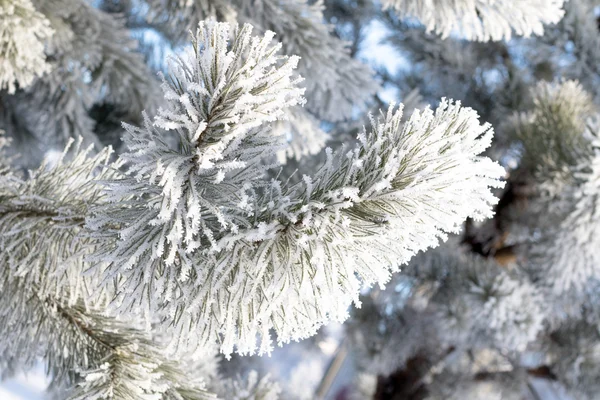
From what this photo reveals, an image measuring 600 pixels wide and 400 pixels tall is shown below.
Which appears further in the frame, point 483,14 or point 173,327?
point 483,14

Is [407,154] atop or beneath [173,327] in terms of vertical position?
atop

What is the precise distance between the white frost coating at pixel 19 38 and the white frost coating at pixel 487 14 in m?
0.29

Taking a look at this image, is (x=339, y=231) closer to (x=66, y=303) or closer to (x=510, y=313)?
(x=66, y=303)

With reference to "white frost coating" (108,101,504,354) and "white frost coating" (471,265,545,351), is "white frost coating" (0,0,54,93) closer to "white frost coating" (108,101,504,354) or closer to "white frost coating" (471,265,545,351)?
"white frost coating" (108,101,504,354)

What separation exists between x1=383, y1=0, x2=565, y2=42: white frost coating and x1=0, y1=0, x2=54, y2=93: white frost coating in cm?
29

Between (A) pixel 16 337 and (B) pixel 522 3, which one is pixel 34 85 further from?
(B) pixel 522 3

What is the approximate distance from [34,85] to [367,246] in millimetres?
427

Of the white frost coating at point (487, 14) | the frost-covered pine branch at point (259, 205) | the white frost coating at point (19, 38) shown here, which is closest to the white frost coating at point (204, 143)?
the frost-covered pine branch at point (259, 205)

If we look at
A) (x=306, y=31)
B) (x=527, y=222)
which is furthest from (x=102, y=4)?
(x=527, y=222)

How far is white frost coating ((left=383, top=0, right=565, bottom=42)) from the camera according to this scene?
1.44 ft

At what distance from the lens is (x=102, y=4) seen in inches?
31.6

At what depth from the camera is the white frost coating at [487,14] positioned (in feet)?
1.44

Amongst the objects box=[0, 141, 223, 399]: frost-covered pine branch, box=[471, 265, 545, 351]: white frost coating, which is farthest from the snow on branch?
box=[471, 265, 545, 351]: white frost coating

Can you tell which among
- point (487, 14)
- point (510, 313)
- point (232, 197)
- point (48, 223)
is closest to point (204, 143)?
point (232, 197)
